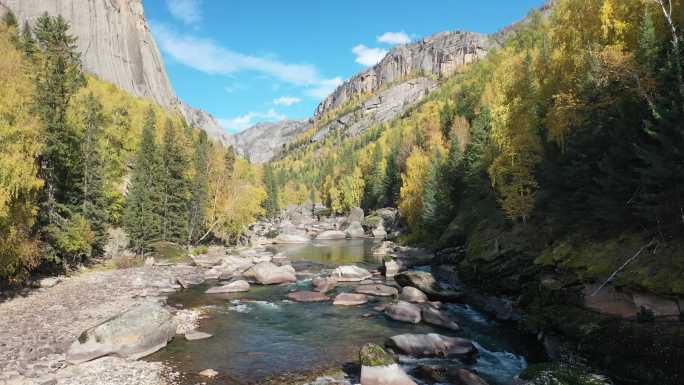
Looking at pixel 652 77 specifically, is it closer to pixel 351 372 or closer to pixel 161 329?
pixel 351 372

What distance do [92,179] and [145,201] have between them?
8.91 metres

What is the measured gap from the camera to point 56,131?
97.8 ft

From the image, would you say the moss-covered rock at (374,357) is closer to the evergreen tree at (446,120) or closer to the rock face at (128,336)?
the rock face at (128,336)

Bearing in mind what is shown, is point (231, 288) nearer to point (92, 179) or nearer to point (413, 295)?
point (413, 295)

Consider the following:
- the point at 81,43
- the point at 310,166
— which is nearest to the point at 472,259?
the point at 81,43

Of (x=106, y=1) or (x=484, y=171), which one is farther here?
(x=106, y=1)

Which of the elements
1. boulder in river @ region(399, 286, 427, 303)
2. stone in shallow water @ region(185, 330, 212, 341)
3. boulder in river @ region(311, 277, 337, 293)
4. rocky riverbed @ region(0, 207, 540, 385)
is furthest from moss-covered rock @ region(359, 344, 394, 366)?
boulder in river @ region(311, 277, 337, 293)

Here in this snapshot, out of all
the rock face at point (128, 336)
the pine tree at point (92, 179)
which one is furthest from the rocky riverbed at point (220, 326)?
the pine tree at point (92, 179)

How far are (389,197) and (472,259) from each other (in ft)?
202

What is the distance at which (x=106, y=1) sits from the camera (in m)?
110

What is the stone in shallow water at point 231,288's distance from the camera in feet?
103

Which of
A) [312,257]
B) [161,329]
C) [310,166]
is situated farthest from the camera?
[310,166]

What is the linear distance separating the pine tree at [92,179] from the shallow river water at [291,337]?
43.3ft

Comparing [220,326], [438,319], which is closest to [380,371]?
[438,319]
